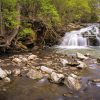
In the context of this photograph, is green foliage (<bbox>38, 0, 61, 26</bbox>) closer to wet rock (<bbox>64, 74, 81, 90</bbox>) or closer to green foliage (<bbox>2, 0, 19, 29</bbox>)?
green foliage (<bbox>2, 0, 19, 29</bbox>)

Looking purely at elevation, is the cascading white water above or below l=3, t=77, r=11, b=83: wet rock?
Result: above

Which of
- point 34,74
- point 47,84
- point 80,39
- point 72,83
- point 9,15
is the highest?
point 9,15

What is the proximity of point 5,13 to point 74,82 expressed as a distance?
7.64 metres

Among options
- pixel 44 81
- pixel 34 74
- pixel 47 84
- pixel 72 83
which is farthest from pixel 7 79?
pixel 72 83

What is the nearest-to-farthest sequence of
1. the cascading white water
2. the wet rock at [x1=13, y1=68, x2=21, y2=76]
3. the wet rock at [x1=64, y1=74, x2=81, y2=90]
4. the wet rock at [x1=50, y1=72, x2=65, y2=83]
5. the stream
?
1. the stream
2. the wet rock at [x1=64, y1=74, x2=81, y2=90]
3. the wet rock at [x1=50, y1=72, x2=65, y2=83]
4. the wet rock at [x1=13, y1=68, x2=21, y2=76]
5. the cascading white water

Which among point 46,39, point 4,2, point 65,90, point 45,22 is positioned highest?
point 4,2

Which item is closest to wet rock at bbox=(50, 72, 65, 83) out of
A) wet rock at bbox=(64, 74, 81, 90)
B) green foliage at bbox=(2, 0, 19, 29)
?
wet rock at bbox=(64, 74, 81, 90)

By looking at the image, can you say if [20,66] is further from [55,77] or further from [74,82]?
[74,82]

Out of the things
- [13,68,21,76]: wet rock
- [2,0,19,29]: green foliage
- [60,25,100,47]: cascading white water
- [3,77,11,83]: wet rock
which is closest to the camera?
[3,77,11,83]: wet rock

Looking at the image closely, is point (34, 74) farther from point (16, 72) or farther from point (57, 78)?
point (57, 78)

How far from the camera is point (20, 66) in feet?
37.5

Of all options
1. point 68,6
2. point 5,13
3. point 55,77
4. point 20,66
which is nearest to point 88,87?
point 55,77

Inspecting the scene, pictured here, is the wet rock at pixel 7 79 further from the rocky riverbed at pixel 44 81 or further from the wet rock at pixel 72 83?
the wet rock at pixel 72 83

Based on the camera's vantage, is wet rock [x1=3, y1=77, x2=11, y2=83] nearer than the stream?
No
